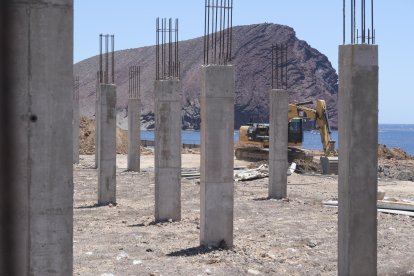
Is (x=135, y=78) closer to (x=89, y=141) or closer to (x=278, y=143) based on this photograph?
(x=278, y=143)

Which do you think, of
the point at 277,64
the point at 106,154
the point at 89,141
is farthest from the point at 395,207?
the point at 89,141

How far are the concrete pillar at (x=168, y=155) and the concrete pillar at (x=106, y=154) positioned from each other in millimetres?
2866

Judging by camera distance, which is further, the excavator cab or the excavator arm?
the excavator cab

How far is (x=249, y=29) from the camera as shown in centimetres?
16525

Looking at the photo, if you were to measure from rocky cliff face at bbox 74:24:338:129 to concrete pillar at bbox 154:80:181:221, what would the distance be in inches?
4751

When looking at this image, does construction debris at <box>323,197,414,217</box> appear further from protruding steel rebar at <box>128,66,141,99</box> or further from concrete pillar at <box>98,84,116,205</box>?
protruding steel rebar at <box>128,66,141,99</box>

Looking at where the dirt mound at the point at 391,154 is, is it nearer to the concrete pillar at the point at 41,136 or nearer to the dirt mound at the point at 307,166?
the dirt mound at the point at 307,166

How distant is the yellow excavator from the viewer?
1084 inches

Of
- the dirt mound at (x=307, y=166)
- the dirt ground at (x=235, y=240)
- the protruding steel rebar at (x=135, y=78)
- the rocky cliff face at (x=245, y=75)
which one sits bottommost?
the dirt ground at (x=235, y=240)

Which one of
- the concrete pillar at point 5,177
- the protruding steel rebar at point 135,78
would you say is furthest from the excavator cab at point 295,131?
the concrete pillar at point 5,177

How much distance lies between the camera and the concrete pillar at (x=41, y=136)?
4582 millimetres

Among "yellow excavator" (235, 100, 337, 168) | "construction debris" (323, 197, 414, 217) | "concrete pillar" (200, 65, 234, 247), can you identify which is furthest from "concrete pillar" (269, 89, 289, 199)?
"yellow excavator" (235, 100, 337, 168)

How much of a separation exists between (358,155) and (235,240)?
349cm

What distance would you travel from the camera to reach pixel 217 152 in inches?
390
